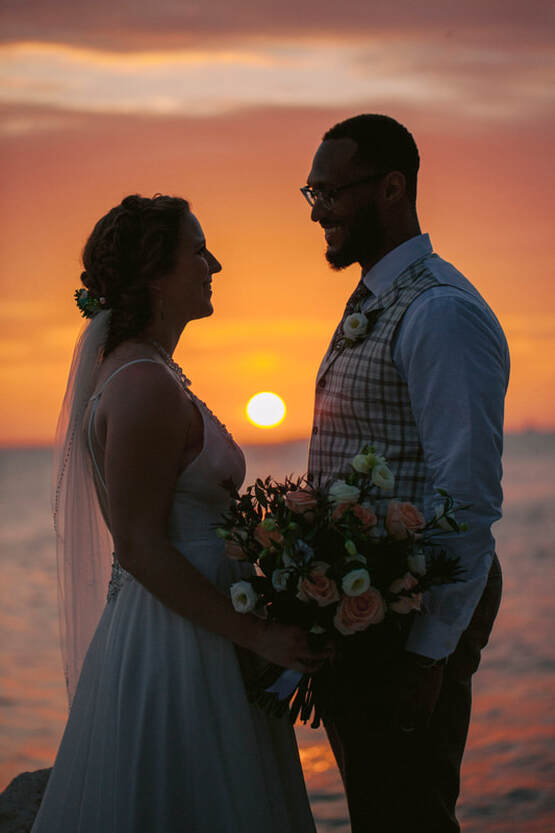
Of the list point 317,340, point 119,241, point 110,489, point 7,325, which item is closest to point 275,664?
point 110,489

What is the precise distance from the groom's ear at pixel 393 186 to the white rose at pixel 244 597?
58.8 inches

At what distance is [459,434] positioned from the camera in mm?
2592

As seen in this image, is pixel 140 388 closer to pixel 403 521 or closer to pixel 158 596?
pixel 158 596

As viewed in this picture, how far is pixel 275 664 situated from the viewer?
8.99 ft

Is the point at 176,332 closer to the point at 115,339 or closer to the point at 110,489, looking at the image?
the point at 115,339

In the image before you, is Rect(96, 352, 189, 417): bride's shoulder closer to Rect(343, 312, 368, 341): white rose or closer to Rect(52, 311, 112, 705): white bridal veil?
Rect(52, 311, 112, 705): white bridal veil

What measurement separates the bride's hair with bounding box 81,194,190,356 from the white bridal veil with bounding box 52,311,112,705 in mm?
87

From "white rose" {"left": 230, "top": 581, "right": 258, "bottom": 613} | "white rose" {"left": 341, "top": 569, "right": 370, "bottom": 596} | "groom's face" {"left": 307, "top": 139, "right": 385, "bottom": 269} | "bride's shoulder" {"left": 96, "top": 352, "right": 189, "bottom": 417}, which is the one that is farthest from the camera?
"groom's face" {"left": 307, "top": 139, "right": 385, "bottom": 269}

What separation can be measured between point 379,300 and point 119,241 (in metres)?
0.90

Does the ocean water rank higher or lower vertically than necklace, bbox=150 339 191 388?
lower

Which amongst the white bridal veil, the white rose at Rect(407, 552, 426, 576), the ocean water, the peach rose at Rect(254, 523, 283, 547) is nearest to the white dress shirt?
the white rose at Rect(407, 552, 426, 576)

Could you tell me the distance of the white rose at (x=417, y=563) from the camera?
2.48 metres

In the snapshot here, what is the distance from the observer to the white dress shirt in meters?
Answer: 2.59

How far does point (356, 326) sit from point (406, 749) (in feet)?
4.55
